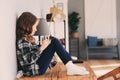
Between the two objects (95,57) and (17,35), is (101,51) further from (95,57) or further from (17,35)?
(17,35)

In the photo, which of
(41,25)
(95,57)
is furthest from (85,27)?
(41,25)

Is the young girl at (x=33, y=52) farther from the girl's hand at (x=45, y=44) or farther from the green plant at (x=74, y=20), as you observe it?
the green plant at (x=74, y=20)

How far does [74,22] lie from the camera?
7.97 meters

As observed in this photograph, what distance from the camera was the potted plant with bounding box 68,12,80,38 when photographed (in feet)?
26.1

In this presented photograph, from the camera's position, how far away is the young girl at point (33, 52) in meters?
2.44

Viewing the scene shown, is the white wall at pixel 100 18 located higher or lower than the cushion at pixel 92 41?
higher

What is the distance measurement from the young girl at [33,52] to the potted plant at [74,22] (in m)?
5.40

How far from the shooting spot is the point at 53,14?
166 inches

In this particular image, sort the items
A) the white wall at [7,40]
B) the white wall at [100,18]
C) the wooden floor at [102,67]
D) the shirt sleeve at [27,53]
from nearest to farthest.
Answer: the white wall at [7,40], the shirt sleeve at [27,53], the wooden floor at [102,67], the white wall at [100,18]

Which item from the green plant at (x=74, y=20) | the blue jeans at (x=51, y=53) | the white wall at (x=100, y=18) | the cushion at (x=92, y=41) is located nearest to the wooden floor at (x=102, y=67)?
the cushion at (x=92, y=41)

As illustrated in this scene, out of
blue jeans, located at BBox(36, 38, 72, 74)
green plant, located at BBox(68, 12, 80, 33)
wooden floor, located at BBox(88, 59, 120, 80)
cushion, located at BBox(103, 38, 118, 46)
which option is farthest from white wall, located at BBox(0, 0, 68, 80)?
cushion, located at BBox(103, 38, 118, 46)

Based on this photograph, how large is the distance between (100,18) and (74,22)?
32.7 inches

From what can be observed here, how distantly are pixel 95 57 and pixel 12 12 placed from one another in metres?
6.27

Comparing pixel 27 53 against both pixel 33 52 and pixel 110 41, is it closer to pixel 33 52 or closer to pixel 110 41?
pixel 33 52
